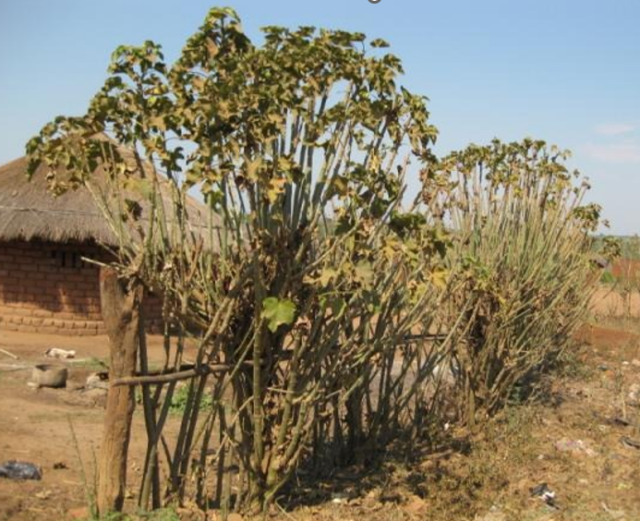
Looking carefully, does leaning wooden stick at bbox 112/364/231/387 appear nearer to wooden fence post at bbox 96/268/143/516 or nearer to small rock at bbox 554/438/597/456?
wooden fence post at bbox 96/268/143/516

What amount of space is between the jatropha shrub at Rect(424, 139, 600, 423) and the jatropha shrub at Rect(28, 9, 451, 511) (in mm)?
1565

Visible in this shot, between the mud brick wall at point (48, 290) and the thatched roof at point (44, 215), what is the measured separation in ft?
1.37

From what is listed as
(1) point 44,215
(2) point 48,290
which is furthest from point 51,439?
(1) point 44,215

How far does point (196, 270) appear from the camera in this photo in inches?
155

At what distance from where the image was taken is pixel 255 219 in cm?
381

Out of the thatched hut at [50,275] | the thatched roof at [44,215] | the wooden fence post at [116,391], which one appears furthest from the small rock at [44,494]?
the thatched hut at [50,275]

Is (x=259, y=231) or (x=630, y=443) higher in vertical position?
(x=259, y=231)

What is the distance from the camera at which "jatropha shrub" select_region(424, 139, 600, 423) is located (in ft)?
20.5

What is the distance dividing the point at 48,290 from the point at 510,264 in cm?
812

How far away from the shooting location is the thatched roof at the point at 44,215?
39.2 ft

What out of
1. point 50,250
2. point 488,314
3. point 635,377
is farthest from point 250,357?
point 50,250

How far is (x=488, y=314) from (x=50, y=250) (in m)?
8.32

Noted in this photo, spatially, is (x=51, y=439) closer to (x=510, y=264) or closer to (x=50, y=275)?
(x=510, y=264)

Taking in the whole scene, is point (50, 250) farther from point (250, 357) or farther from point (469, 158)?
point (250, 357)
